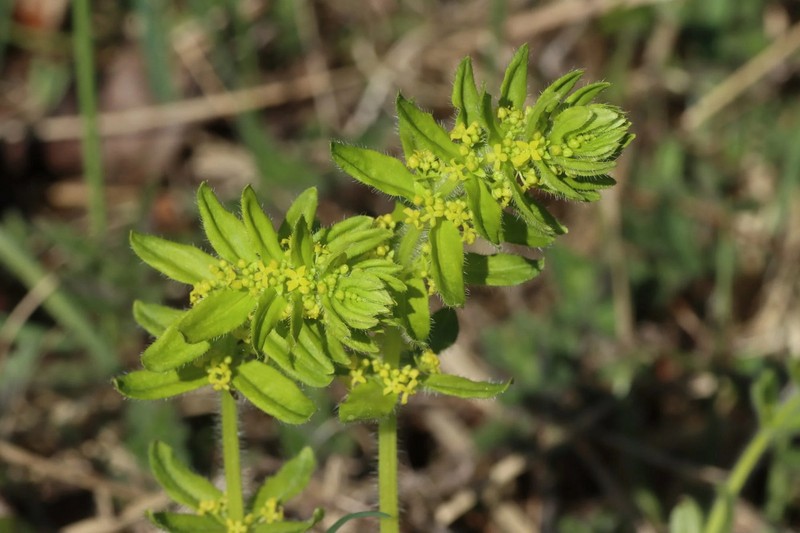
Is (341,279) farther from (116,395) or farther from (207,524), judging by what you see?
(116,395)

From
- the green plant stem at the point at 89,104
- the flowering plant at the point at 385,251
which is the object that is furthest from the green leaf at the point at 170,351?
the green plant stem at the point at 89,104

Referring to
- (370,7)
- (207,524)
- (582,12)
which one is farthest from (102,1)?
(207,524)

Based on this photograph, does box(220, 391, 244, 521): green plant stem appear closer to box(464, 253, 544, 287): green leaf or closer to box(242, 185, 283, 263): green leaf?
box(242, 185, 283, 263): green leaf

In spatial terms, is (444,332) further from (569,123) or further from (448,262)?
(569,123)

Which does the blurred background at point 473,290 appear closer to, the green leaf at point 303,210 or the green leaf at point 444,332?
the green leaf at point 444,332

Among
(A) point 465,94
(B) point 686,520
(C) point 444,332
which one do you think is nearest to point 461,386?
(C) point 444,332

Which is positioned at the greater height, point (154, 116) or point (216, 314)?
point (154, 116)
